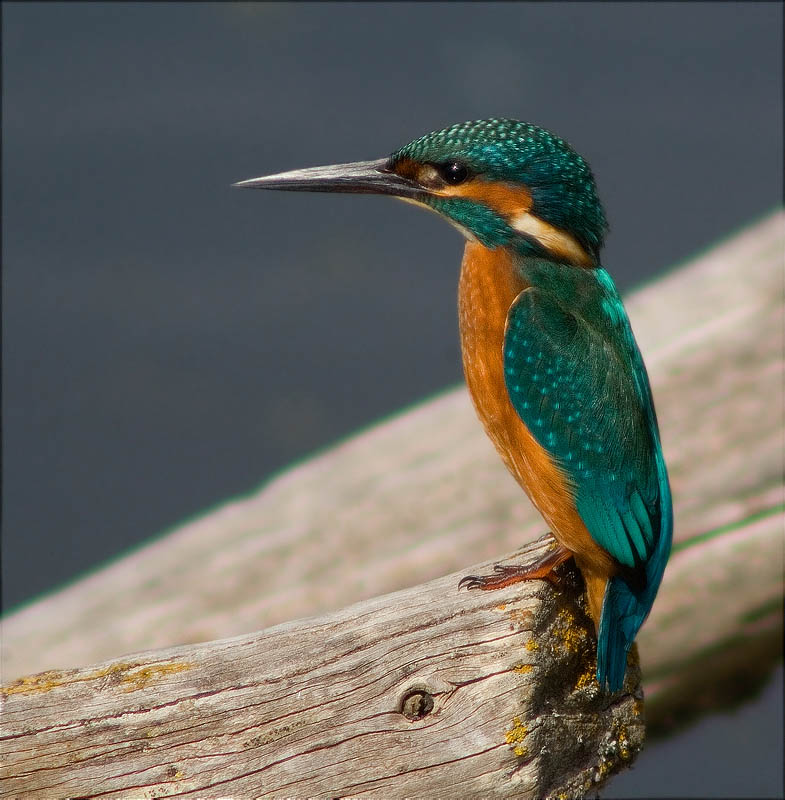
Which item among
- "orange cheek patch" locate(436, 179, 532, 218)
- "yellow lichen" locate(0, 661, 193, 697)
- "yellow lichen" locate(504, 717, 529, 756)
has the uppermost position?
"orange cheek patch" locate(436, 179, 532, 218)

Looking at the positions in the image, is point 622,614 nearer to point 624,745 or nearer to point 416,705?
point 624,745

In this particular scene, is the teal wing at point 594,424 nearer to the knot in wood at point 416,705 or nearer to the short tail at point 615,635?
the short tail at point 615,635

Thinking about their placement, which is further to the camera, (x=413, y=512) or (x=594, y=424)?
(x=413, y=512)

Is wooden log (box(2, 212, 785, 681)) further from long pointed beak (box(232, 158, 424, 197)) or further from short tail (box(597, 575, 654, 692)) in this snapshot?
long pointed beak (box(232, 158, 424, 197))

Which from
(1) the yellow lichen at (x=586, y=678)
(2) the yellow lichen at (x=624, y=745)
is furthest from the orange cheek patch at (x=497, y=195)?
(2) the yellow lichen at (x=624, y=745)

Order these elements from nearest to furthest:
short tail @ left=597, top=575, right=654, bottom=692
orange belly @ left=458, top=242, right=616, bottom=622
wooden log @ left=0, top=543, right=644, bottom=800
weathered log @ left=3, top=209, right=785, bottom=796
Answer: wooden log @ left=0, top=543, right=644, bottom=800 < short tail @ left=597, top=575, right=654, bottom=692 < orange belly @ left=458, top=242, right=616, bottom=622 < weathered log @ left=3, top=209, right=785, bottom=796

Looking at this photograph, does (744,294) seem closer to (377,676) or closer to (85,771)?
(377,676)

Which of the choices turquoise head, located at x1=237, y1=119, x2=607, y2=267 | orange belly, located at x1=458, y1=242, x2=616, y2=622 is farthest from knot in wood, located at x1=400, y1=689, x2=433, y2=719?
turquoise head, located at x1=237, y1=119, x2=607, y2=267


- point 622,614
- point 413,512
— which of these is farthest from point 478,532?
point 622,614
